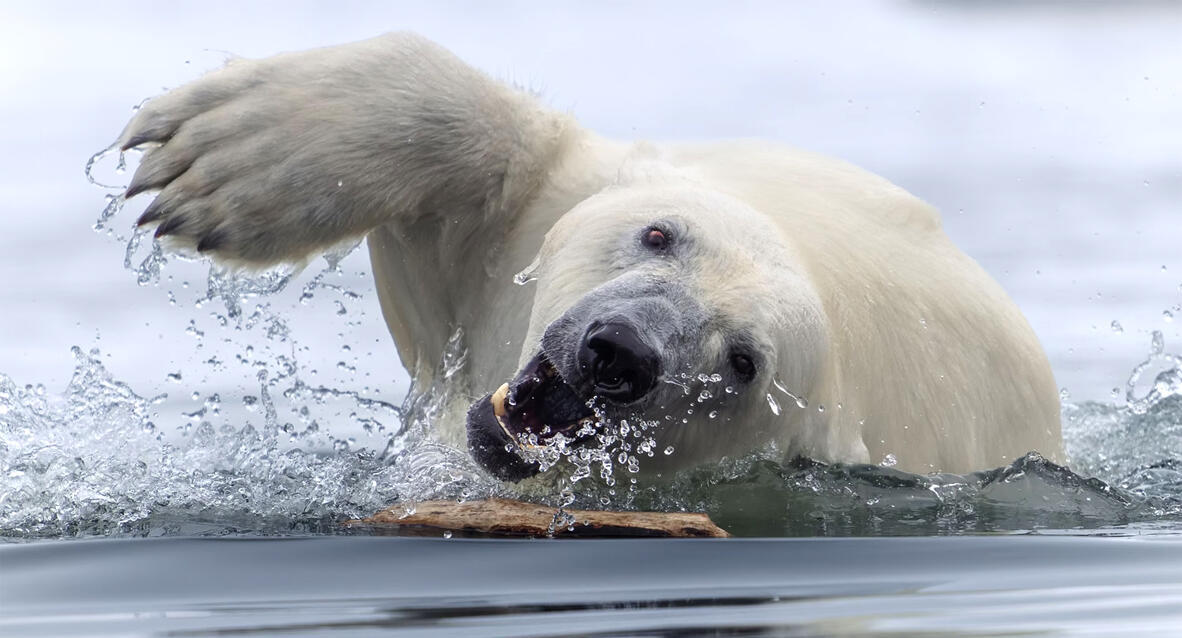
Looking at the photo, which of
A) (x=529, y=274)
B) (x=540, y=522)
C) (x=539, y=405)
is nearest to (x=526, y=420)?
(x=539, y=405)

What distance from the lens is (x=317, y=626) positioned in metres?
2.35

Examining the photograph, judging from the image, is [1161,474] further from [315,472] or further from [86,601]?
[86,601]

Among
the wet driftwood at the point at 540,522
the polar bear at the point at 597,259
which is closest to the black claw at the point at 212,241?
the polar bear at the point at 597,259

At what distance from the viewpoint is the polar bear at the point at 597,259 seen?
138 inches

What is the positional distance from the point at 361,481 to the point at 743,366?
114 centimetres

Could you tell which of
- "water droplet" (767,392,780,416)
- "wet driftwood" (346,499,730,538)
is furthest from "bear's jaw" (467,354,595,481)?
"water droplet" (767,392,780,416)

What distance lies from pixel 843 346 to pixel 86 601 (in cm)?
205

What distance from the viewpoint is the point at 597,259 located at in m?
3.74

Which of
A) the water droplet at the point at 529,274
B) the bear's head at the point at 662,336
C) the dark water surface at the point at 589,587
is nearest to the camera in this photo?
the dark water surface at the point at 589,587

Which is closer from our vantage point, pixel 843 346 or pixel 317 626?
pixel 317 626

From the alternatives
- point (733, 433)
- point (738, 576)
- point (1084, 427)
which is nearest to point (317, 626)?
point (738, 576)

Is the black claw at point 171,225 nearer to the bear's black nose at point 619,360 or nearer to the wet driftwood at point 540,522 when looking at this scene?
the wet driftwood at point 540,522

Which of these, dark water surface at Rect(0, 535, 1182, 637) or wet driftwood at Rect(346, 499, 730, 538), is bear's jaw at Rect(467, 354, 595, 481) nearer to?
wet driftwood at Rect(346, 499, 730, 538)

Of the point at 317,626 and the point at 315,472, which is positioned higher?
the point at 317,626
